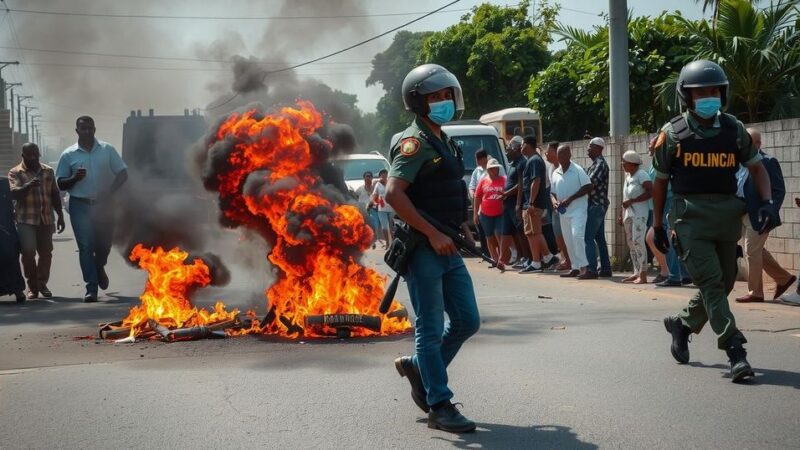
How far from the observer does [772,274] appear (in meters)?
10.3

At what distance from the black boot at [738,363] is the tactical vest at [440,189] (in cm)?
204

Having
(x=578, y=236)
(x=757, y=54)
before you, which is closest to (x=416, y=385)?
(x=578, y=236)

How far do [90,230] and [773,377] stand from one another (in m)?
8.08

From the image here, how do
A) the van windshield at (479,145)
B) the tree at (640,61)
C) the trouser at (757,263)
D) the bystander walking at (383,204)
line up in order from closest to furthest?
the trouser at (757,263) → the van windshield at (479,145) → the bystander walking at (383,204) → the tree at (640,61)

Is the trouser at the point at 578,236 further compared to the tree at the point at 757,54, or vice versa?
the tree at the point at 757,54

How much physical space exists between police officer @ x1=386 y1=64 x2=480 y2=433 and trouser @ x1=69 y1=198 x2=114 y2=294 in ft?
23.7

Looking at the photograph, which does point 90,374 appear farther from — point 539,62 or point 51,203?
point 539,62

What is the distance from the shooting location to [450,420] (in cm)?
518

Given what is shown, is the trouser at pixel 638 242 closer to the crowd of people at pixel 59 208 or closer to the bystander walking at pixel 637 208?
the bystander walking at pixel 637 208

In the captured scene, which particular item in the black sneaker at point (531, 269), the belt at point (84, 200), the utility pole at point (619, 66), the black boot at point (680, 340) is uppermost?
the utility pole at point (619, 66)

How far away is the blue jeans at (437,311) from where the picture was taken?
17.2 feet

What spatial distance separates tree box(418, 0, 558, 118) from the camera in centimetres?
4197

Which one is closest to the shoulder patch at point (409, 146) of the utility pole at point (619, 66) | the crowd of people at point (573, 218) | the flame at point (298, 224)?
the flame at point (298, 224)

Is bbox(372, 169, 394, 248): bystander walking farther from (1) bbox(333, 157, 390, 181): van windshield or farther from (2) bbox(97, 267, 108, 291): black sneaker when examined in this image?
(2) bbox(97, 267, 108, 291): black sneaker
